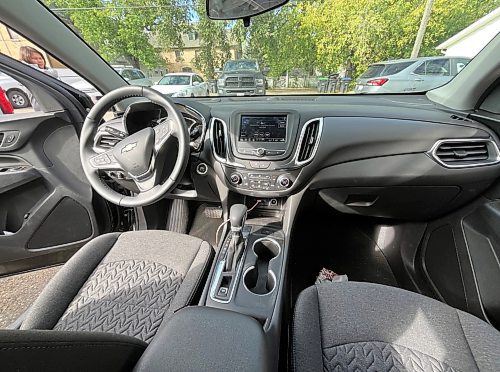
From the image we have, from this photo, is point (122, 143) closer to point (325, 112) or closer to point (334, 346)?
point (325, 112)

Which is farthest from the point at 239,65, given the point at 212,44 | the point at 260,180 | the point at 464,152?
the point at 464,152

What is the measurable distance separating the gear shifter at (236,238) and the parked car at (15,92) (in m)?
1.36

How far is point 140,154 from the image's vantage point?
122cm

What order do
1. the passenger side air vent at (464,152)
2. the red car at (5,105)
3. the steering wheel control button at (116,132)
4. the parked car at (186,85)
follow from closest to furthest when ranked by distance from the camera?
the passenger side air vent at (464,152), the steering wheel control button at (116,132), the red car at (5,105), the parked car at (186,85)

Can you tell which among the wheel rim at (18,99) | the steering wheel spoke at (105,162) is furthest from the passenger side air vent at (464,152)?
the wheel rim at (18,99)

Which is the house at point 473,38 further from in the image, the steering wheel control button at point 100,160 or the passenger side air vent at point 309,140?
the steering wheel control button at point 100,160

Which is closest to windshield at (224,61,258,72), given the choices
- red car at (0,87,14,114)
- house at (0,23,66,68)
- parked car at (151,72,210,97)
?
parked car at (151,72,210,97)

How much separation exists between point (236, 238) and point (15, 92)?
155 centimetres

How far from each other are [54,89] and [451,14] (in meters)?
2.18

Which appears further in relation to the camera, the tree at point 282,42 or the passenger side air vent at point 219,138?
the tree at point 282,42

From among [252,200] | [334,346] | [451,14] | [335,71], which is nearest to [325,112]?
[335,71]

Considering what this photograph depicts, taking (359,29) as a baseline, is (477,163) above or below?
below

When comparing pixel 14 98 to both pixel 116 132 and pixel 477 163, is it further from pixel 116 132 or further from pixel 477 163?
pixel 477 163

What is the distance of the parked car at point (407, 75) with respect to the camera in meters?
1.53
